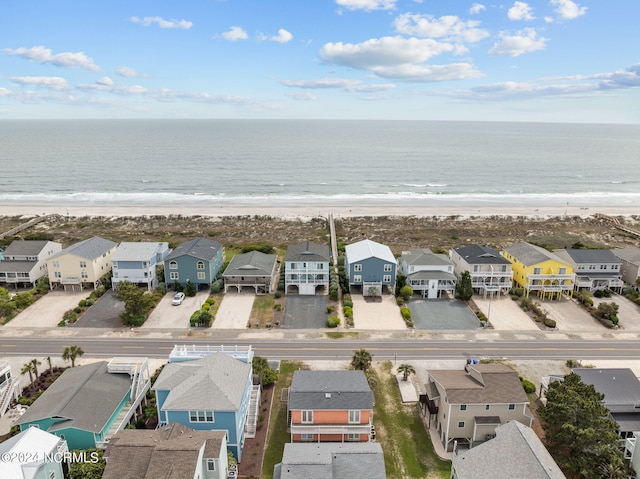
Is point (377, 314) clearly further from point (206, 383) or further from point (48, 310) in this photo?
point (48, 310)

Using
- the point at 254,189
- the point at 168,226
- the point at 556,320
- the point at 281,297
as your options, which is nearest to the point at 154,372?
the point at 281,297

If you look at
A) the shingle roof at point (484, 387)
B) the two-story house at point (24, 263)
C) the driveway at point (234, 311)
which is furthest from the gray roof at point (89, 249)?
the shingle roof at point (484, 387)

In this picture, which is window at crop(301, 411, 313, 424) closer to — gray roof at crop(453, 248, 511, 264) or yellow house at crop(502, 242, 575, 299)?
gray roof at crop(453, 248, 511, 264)

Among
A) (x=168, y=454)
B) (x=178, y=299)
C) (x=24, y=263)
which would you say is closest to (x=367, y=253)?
(x=178, y=299)

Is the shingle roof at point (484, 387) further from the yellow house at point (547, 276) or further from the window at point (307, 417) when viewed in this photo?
the yellow house at point (547, 276)

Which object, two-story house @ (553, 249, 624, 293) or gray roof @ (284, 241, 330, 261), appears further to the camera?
two-story house @ (553, 249, 624, 293)

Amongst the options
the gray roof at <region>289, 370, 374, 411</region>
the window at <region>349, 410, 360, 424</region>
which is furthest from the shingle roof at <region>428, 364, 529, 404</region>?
the window at <region>349, 410, 360, 424</region>
